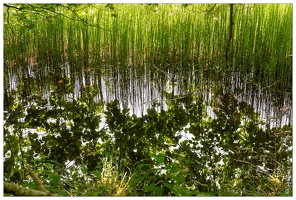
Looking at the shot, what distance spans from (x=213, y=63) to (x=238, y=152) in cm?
140

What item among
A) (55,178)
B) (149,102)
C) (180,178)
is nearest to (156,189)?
(180,178)

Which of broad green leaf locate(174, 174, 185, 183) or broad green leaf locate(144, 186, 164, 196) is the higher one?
broad green leaf locate(174, 174, 185, 183)

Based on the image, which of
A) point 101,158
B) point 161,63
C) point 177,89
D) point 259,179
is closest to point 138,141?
point 101,158

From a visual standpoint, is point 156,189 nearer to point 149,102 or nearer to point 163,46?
point 149,102

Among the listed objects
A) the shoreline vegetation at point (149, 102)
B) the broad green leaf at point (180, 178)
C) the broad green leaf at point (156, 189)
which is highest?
the shoreline vegetation at point (149, 102)

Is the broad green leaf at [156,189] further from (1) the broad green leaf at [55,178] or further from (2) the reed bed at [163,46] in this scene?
(2) the reed bed at [163,46]

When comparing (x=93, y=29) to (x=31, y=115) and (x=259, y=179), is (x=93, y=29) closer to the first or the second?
(x=31, y=115)

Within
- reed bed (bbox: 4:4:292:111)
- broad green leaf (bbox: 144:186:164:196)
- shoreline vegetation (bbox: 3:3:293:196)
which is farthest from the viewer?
reed bed (bbox: 4:4:292:111)

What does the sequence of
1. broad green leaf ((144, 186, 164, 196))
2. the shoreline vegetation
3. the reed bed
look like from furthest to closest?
the reed bed < the shoreline vegetation < broad green leaf ((144, 186, 164, 196))

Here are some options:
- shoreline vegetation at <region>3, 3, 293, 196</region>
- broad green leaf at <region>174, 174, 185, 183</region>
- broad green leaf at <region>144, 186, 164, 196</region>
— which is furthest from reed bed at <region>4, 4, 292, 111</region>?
broad green leaf at <region>144, 186, 164, 196</region>

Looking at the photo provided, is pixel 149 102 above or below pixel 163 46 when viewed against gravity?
below

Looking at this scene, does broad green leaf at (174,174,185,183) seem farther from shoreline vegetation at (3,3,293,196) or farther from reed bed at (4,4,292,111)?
reed bed at (4,4,292,111)

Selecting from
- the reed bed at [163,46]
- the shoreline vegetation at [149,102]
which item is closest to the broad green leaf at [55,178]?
the shoreline vegetation at [149,102]

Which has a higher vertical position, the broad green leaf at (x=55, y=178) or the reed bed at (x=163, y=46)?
the reed bed at (x=163, y=46)
